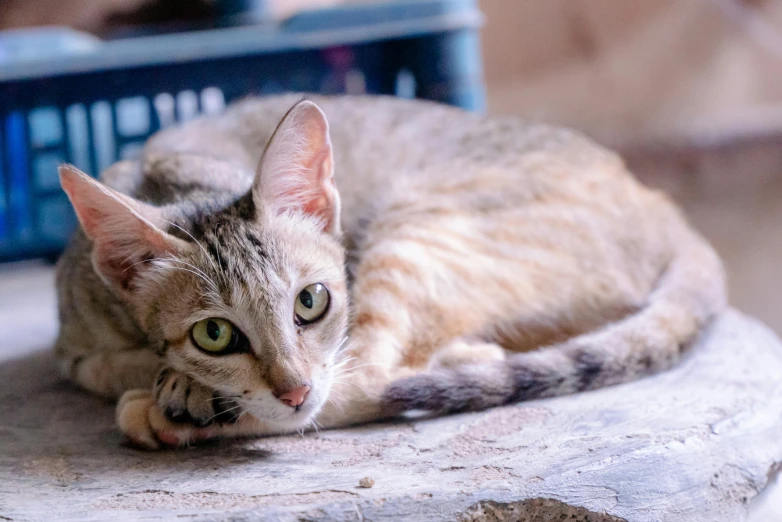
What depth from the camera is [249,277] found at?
152 centimetres

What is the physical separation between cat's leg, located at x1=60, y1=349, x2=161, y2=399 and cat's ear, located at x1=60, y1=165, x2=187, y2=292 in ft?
0.99

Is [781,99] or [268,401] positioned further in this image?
[781,99]

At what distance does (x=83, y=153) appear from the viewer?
129 inches

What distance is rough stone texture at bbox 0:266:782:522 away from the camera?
130 centimetres

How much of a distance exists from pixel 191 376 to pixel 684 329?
1.33 meters

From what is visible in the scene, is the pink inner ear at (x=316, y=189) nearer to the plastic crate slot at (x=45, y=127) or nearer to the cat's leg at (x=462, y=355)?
the cat's leg at (x=462, y=355)

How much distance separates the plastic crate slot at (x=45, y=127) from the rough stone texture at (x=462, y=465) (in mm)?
1767

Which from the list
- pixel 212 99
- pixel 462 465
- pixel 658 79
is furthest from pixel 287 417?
pixel 658 79

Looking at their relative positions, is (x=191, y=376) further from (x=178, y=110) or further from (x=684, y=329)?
(x=178, y=110)

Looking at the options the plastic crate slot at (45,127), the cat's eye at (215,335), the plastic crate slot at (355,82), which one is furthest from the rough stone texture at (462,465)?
the plastic crate slot at (355,82)

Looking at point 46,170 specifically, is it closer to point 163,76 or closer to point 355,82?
point 163,76

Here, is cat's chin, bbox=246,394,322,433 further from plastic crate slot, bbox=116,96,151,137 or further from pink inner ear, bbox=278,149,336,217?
plastic crate slot, bbox=116,96,151,137

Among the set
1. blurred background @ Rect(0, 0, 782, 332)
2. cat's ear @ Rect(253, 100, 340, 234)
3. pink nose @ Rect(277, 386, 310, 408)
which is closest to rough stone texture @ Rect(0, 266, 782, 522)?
pink nose @ Rect(277, 386, 310, 408)

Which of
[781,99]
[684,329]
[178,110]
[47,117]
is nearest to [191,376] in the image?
[684,329]
